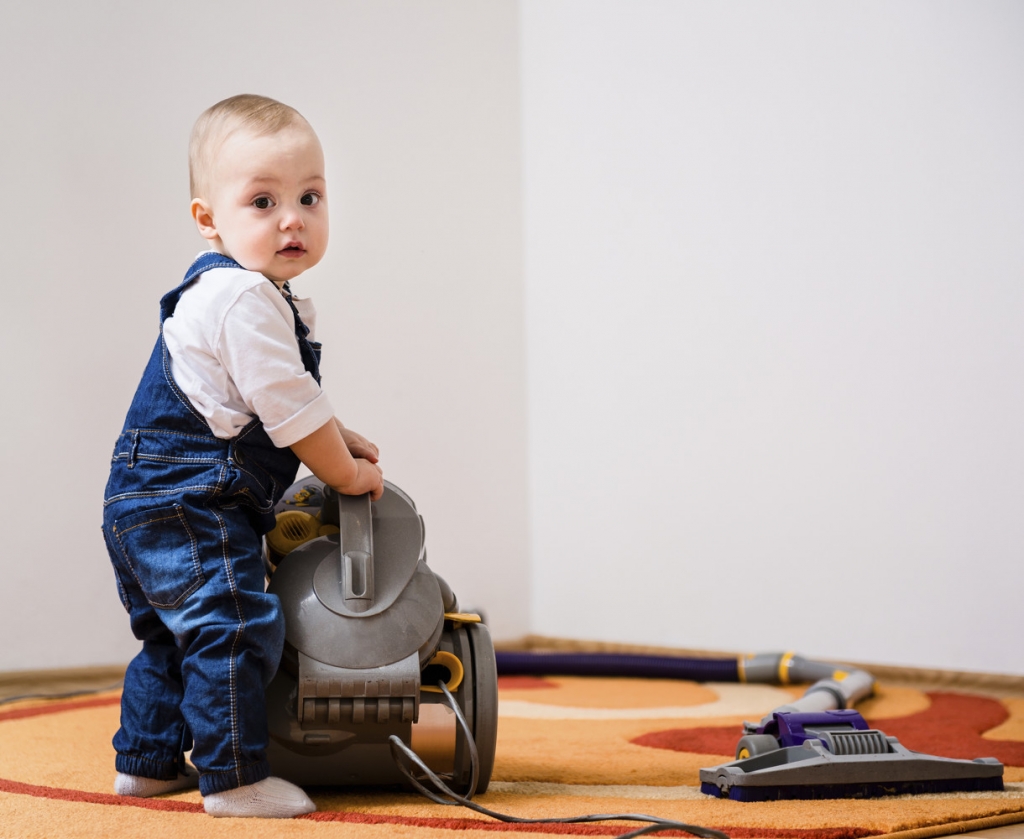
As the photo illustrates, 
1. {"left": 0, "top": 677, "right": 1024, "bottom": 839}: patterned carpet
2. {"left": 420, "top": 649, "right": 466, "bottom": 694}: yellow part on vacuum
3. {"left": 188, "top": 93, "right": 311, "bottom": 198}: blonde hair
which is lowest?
{"left": 0, "top": 677, "right": 1024, "bottom": 839}: patterned carpet

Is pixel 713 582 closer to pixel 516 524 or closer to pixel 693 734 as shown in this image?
pixel 516 524

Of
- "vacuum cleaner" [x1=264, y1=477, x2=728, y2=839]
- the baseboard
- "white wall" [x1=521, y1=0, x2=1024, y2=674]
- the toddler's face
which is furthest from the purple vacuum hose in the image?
the toddler's face

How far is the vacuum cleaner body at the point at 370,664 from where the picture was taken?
0.99 meters

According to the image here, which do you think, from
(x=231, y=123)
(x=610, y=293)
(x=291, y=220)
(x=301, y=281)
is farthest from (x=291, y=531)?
(x=610, y=293)

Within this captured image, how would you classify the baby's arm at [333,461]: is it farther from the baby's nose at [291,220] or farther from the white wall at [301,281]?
the white wall at [301,281]

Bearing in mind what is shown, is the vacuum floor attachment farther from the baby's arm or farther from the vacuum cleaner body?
the baby's arm

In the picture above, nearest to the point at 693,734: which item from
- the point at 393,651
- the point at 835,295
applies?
the point at 393,651

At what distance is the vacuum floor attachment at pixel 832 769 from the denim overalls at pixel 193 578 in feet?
1.60

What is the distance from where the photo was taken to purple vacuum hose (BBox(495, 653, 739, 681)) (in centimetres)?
199

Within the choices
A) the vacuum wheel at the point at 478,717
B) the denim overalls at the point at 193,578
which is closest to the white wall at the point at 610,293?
the denim overalls at the point at 193,578

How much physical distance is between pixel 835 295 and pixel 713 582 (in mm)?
652

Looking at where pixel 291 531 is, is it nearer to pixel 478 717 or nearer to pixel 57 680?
pixel 478 717

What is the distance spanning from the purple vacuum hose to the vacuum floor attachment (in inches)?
32.8

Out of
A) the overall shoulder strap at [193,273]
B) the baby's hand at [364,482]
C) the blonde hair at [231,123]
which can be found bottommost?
the baby's hand at [364,482]
